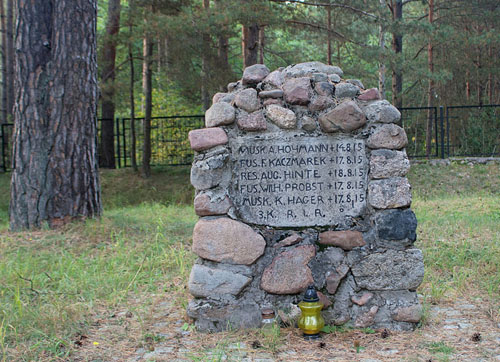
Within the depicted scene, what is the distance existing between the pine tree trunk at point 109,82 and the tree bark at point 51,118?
19.6 ft

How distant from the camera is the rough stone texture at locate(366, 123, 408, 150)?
11.6 ft

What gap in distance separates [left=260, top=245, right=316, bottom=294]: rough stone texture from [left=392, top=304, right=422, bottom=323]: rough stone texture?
2.01 ft

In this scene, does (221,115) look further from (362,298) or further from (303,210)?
(362,298)

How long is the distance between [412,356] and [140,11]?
1070cm

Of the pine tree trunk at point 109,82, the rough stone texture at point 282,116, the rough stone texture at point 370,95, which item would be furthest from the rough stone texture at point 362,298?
the pine tree trunk at point 109,82

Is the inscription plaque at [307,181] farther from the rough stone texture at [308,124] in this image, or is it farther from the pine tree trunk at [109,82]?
the pine tree trunk at [109,82]

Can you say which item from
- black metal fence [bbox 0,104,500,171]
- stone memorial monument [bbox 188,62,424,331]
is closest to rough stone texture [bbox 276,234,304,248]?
stone memorial monument [bbox 188,62,424,331]

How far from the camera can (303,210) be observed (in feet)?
11.8

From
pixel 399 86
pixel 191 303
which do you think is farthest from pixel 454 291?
pixel 399 86

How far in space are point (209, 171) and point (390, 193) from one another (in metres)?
1.25

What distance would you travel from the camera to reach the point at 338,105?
11.8 feet

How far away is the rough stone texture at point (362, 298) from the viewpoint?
11.5 ft

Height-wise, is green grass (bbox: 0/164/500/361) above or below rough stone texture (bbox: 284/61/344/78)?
→ below

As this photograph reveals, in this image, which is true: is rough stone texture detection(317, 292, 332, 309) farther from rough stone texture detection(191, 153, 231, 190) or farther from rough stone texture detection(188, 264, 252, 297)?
rough stone texture detection(191, 153, 231, 190)
